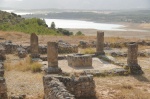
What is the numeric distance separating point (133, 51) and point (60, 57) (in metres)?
5.34

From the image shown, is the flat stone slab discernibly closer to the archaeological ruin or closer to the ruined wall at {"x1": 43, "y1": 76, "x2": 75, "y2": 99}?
the archaeological ruin

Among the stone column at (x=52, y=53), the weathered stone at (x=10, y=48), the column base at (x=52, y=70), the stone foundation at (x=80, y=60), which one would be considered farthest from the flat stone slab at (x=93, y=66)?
the weathered stone at (x=10, y=48)

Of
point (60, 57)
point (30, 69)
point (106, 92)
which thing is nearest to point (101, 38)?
point (60, 57)

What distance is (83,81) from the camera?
1472cm

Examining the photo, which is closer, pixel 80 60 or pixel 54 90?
pixel 54 90

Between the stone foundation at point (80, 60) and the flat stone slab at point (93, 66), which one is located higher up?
the stone foundation at point (80, 60)

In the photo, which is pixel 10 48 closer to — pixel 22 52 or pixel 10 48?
pixel 10 48

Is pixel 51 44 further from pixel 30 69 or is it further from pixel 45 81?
pixel 45 81

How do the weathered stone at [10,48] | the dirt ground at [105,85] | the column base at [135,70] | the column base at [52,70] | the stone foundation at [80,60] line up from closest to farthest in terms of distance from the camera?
the dirt ground at [105,85] < the column base at [52,70] < the column base at [135,70] < the stone foundation at [80,60] < the weathered stone at [10,48]

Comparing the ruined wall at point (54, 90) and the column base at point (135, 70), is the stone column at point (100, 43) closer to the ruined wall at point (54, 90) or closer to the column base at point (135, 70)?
the column base at point (135, 70)

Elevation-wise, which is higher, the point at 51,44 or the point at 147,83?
the point at 51,44

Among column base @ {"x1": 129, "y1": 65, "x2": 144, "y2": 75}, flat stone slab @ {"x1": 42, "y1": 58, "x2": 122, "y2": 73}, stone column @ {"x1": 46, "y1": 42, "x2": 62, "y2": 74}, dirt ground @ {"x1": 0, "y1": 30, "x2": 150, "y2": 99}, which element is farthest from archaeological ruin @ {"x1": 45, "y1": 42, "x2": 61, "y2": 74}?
column base @ {"x1": 129, "y1": 65, "x2": 144, "y2": 75}

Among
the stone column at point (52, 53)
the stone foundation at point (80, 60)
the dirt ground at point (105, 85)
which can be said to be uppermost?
the stone column at point (52, 53)

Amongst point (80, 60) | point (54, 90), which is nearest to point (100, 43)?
point (80, 60)
